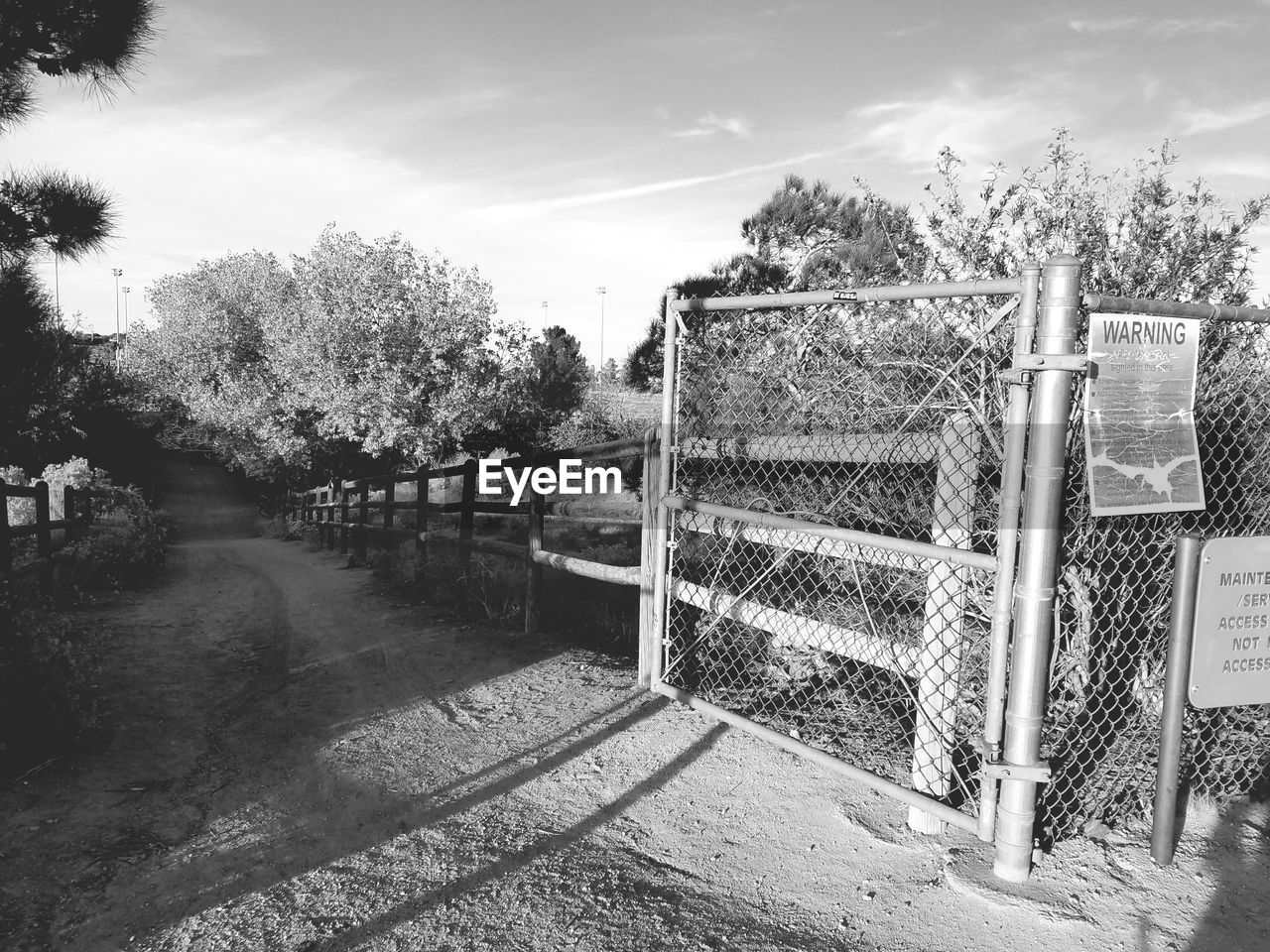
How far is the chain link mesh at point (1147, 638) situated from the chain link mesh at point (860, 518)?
13.7 inches

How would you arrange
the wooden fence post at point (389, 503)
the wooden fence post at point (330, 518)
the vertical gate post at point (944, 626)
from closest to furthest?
the vertical gate post at point (944, 626), the wooden fence post at point (389, 503), the wooden fence post at point (330, 518)

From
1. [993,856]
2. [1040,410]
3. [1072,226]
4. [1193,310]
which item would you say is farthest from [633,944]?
[1072,226]

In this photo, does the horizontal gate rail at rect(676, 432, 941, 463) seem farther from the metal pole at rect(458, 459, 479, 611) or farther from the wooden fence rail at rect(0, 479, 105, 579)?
the wooden fence rail at rect(0, 479, 105, 579)

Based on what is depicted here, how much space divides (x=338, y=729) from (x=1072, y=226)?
15.3 ft

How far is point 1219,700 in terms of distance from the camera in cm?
299

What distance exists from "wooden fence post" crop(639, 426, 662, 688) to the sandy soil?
0.81 feet

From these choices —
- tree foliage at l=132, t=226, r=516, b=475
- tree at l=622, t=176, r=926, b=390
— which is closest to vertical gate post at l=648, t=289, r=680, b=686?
tree at l=622, t=176, r=926, b=390

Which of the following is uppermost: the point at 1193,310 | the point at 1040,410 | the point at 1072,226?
the point at 1072,226

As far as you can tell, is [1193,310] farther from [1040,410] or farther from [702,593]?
[702,593]

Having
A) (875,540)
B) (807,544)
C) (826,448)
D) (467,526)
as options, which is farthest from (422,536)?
(875,540)

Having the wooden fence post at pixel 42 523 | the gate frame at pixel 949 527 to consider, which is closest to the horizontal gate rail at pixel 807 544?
the gate frame at pixel 949 527

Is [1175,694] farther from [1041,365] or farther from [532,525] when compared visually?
[532,525]

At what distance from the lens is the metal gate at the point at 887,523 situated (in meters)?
2.77

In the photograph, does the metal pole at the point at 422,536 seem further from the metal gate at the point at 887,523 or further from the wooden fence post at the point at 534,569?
the metal gate at the point at 887,523
